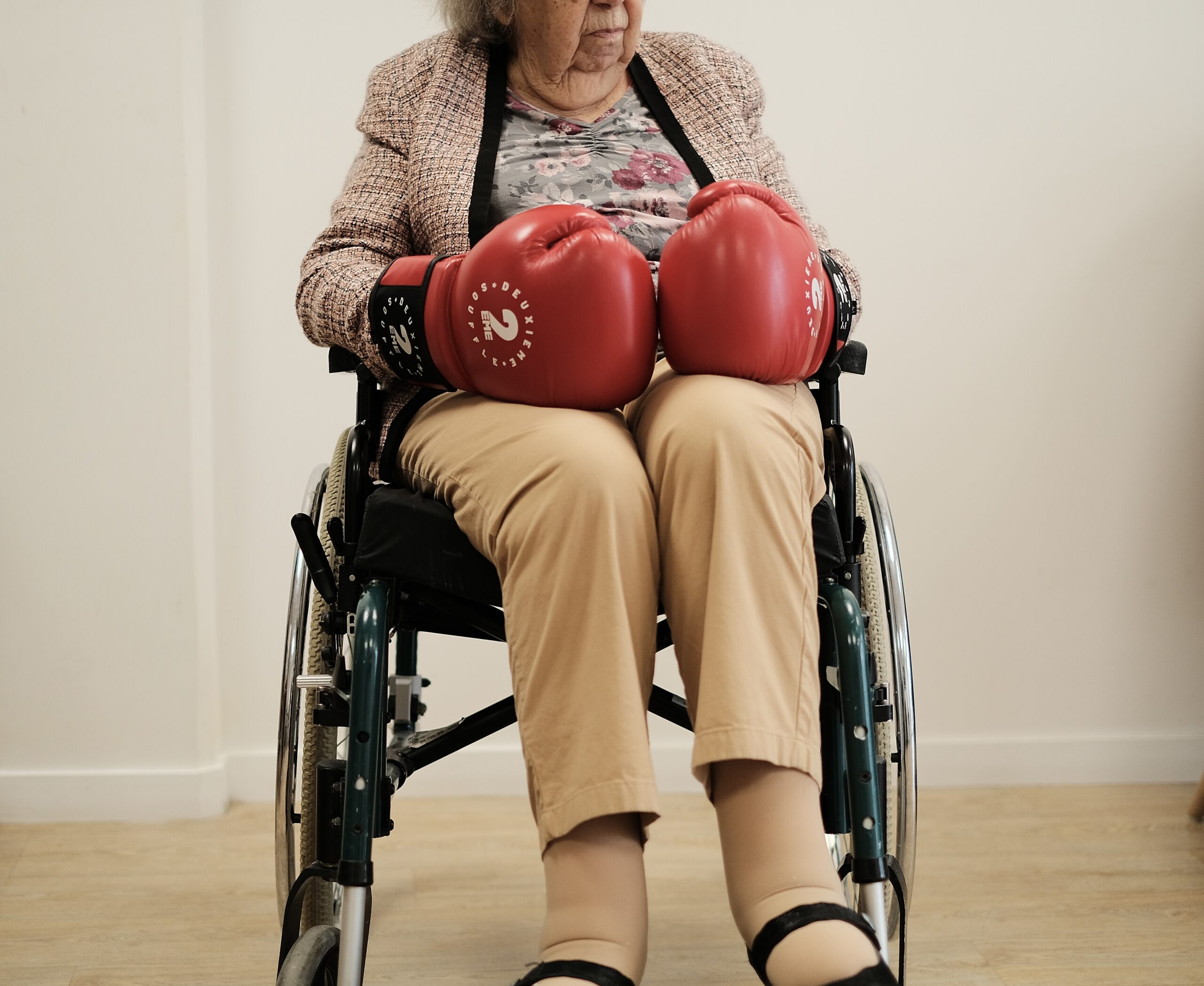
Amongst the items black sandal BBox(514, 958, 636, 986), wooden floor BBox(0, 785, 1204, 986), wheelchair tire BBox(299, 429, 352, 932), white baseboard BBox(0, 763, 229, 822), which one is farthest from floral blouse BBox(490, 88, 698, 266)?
white baseboard BBox(0, 763, 229, 822)

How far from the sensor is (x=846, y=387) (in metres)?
2.09

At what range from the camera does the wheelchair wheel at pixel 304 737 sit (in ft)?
4.05

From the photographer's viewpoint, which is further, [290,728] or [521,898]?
[521,898]

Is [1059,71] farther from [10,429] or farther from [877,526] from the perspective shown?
[10,429]

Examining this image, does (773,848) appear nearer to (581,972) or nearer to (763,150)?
(581,972)

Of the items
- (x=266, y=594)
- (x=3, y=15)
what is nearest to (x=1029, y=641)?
(x=266, y=594)

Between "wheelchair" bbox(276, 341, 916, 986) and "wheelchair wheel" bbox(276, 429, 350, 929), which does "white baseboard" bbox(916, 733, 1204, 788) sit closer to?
"wheelchair" bbox(276, 341, 916, 986)

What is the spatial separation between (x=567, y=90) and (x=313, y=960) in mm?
993

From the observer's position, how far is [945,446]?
7.04ft

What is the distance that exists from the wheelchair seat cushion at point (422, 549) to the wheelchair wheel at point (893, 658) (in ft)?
1.40

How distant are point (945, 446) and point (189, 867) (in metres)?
1.47

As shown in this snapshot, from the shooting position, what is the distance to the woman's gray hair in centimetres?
140

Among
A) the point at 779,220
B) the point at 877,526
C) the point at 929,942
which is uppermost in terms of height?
the point at 779,220

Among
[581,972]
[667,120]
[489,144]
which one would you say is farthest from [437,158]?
[581,972]
